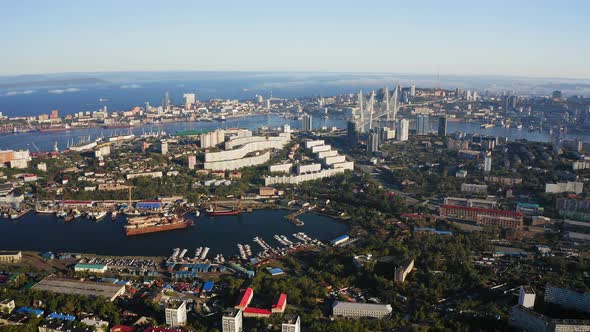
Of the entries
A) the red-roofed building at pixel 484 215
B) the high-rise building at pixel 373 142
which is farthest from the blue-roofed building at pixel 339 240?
the high-rise building at pixel 373 142

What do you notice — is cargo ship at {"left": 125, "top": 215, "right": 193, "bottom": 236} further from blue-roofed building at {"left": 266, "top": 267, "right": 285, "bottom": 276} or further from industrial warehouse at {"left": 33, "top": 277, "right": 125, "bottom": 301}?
blue-roofed building at {"left": 266, "top": 267, "right": 285, "bottom": 276}

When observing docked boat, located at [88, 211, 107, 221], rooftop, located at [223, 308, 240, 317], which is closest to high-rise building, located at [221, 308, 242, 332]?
rooftop, located at [223, 308, 240, 317]

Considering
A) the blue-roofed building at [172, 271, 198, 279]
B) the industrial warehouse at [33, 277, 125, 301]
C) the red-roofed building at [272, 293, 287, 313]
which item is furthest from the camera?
the blue-roofed building at [172, 271, 198, 279]

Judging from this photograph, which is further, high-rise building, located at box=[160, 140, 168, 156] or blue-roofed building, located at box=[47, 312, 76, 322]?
high-rise building, located at box=[160, 140, 168, 156]

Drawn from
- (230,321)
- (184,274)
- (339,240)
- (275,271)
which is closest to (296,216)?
(339,240)

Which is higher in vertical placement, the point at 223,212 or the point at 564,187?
the point at 564,187

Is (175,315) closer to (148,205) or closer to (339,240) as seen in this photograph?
(339,240)

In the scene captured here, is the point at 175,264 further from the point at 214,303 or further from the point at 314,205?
the point at 314,205
